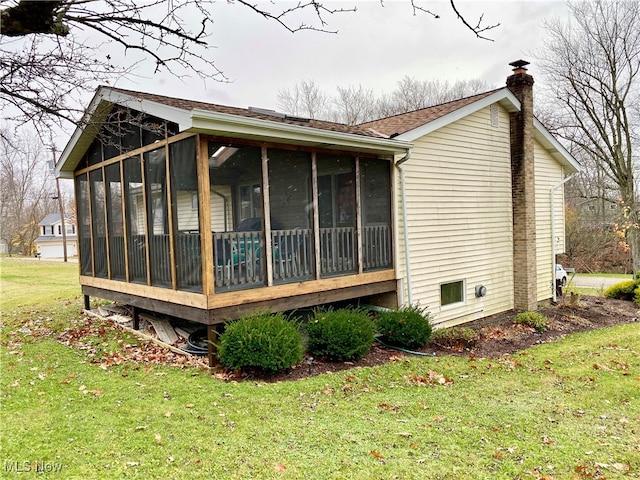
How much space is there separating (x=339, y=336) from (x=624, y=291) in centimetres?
1187

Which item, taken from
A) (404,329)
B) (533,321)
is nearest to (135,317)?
(404,329)

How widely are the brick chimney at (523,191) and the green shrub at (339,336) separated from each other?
6.37 meters

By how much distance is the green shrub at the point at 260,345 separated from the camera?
5797 mm

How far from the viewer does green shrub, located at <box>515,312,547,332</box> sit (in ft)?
33.0

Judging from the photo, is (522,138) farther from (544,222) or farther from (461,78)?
(461,78)

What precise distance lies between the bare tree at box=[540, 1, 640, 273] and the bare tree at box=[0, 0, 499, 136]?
20841 mm

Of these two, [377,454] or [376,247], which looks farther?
[376,247]

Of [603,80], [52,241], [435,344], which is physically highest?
[603,80]

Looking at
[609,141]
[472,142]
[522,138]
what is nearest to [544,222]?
[522,138]

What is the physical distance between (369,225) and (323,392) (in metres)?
3.83

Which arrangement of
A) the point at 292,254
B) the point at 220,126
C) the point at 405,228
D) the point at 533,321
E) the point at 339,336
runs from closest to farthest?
the point at 220,126
the point at 339,336
the point at 292,254
the point at 405,228
the point at 533,321

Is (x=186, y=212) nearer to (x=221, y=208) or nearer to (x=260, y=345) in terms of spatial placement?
(x=221, y=208)

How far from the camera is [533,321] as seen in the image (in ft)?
33.4

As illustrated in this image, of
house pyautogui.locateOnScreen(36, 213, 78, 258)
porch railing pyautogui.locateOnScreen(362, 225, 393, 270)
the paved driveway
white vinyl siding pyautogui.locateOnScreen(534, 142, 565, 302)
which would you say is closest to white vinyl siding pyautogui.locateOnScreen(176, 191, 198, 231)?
porch railing pyautogui.locateOnScreen(362, 225, 393, 270)
